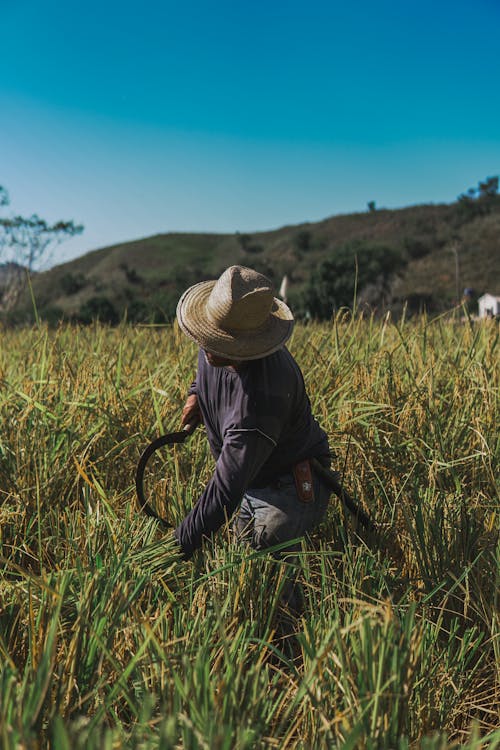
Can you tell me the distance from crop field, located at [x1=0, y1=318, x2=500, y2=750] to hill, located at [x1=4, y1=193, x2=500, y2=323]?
24.9m

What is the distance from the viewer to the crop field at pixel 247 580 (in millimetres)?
1322

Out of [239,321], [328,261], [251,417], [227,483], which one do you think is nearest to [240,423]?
[251,417]

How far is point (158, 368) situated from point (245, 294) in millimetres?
1502

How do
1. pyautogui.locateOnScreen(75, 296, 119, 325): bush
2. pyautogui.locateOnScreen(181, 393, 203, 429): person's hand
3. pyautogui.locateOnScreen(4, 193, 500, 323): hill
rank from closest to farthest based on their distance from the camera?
pyautogui.locateOnScreen(181, 393, 203, 429): person's hand
pyautogui.locateOnScreen(75, 296, 119, 325): bush
pyautogui.locateOnScreen(4, 193, 500, 323): hill

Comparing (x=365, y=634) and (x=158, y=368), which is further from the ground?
(x=158, y=368)

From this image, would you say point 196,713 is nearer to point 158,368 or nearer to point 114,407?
point 114,407

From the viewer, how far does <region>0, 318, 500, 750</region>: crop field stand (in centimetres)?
132

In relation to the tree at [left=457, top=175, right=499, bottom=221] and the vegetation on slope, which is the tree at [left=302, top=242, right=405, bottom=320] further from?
the tree at [left=457, top=175, right=499, bottom=221]

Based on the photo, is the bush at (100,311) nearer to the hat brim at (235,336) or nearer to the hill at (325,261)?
the hill at (325,261)

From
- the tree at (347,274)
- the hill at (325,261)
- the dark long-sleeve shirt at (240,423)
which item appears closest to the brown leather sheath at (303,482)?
the dark long-sleeve shirt at (240,423)

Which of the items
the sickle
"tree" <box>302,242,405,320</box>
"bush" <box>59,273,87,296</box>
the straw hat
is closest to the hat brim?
the straw hat

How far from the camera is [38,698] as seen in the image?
1143 mm

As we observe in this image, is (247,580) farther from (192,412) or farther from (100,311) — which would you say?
(100,311)

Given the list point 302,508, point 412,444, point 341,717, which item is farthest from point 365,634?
point 412,444
